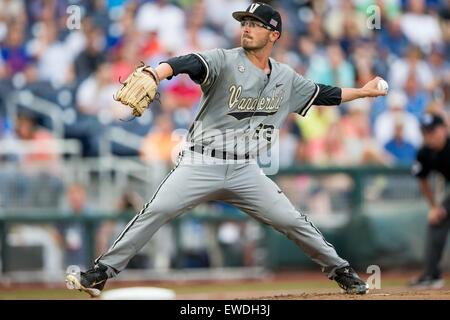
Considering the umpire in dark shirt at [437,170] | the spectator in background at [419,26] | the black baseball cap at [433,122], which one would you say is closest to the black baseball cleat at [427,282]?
the umpire in dark shirt at [437,170]

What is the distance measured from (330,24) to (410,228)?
3912 millimetres

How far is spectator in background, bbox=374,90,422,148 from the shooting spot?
13.8 metres

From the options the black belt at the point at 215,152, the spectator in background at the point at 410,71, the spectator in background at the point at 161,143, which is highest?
the spectator in background at the point at 410,71

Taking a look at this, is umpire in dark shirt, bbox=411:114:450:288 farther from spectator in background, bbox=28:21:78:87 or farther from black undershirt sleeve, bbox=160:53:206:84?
spectator in background, bbox=28:21:78:87

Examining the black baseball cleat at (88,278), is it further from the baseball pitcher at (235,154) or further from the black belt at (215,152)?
the black belt at (215,152)

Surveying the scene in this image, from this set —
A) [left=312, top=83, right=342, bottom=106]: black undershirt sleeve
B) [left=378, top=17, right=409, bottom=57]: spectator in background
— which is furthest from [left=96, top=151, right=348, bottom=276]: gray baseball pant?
[left=378, top=17, right=409, bottom=57]: spectator in background

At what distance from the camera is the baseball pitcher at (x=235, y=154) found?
688 centimetres

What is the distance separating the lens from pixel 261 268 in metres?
12.6

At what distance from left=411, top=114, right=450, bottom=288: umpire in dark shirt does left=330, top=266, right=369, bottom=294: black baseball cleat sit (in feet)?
10.7

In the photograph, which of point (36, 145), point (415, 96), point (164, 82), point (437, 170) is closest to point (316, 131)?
point (415, 96)

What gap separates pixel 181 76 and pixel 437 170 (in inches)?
169

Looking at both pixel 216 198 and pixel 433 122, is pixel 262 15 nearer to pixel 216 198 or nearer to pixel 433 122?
pixel 216 198

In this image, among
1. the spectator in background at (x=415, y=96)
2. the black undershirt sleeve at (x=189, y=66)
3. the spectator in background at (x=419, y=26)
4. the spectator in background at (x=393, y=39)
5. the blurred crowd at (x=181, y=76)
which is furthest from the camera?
the spectator in background at (x=419, y=26)
